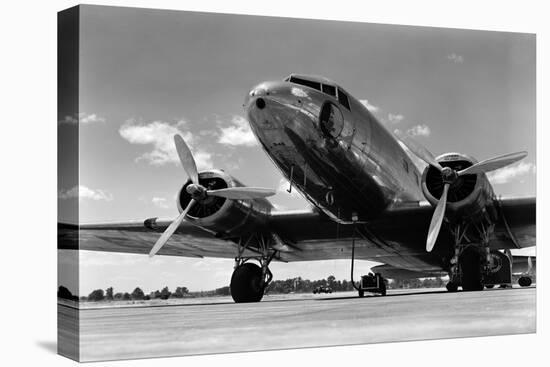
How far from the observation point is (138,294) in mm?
11562

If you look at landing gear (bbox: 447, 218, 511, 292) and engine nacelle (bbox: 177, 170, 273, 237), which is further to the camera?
landing gear (bbox: 447, 218, 511, 292)

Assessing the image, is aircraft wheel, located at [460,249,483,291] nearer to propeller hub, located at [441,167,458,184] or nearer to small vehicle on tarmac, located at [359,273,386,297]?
propeller hub, located at [441,167,458,184]

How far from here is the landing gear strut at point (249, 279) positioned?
12703mm

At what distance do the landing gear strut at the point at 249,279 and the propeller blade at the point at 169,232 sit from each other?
130 centimetres

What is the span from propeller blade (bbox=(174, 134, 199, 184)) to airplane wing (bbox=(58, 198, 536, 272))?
92cm

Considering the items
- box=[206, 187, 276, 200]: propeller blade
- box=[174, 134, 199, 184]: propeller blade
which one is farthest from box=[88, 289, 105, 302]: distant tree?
box=[206, 187, 276, 200]: propeller blade

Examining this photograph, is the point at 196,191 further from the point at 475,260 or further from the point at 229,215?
the point at 475,260

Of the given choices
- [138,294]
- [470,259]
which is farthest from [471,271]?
[138,294]

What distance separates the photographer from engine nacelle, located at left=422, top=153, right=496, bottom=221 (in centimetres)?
1426

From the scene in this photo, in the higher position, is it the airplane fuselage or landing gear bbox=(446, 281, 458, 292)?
the airplane fuselage

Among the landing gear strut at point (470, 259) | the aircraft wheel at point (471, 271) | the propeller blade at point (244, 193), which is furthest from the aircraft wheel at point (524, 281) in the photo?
the propeller blade at point (244, 193)

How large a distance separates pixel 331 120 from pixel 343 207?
2197mm

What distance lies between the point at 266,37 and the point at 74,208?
14.2ft

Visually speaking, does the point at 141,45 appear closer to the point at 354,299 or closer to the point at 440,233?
the point at 354,299
